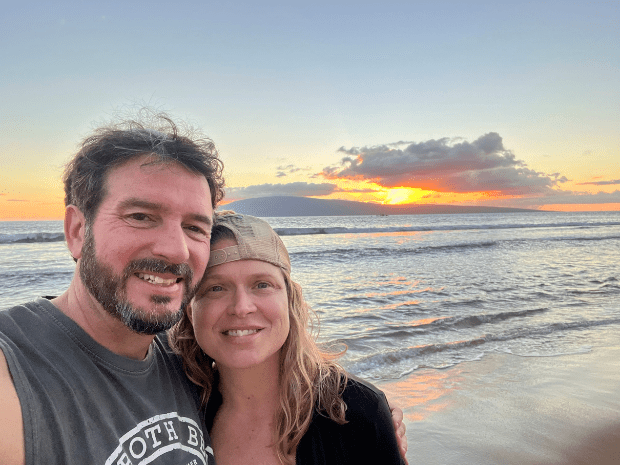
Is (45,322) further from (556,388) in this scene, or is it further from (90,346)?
(556,388)

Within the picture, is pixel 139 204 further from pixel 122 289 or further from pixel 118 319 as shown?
pixel 118 319

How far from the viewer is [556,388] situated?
5.88 metres

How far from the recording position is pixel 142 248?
218 centimetres

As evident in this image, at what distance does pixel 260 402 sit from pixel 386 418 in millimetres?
800

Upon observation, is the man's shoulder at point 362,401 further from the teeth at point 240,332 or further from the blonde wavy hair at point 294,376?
the teeth at point 240,332

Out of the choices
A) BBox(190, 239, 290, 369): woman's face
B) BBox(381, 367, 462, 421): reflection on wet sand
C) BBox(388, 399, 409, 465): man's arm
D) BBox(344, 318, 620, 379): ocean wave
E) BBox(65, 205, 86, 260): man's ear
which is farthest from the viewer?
BBox(344, 318, 620, 379): ocean wave

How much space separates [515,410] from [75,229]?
5.17 meters

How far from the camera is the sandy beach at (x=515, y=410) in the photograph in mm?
Result: 4320

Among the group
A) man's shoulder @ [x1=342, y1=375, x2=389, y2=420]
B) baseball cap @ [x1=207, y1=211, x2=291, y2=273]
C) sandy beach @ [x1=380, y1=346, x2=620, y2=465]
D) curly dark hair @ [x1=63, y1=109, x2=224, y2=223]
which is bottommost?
sandy beach @ [x1=380, y1=346, x2=620, y2=465]

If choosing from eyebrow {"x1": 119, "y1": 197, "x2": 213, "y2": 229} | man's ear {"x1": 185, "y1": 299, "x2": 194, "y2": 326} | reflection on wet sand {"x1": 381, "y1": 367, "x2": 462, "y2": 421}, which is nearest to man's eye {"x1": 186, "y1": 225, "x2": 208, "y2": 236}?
eyebrow {"x1": 119, "y1": 197, "x2": 213, "y2": 229}

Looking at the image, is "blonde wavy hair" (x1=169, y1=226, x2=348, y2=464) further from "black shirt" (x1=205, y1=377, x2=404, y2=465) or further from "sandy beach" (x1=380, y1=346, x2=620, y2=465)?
"sandy beach" (x1=380, y1=346, x2=620, y2=465)

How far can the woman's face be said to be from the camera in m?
2.53

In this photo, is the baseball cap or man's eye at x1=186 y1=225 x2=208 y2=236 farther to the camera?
the baseball cap

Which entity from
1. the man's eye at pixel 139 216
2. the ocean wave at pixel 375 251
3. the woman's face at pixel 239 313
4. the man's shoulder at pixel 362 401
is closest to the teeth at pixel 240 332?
the woman's face at pixel 239 313
